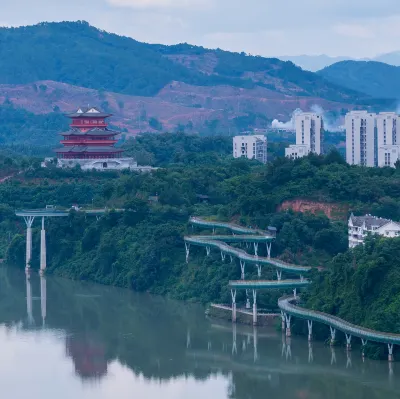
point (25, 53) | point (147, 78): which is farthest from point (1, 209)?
point (25, 53)

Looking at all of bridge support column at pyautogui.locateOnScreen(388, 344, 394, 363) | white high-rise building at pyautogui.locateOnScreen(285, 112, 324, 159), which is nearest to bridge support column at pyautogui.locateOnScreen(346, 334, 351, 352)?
bridge support column at pyautogui.locateOnScreen(388, 344, 394, 363)

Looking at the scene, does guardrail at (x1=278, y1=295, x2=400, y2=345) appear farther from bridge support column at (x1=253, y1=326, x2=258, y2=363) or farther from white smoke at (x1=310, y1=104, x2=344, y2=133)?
white smoke at (x1=310, y1=104, x2=344, y2=133)

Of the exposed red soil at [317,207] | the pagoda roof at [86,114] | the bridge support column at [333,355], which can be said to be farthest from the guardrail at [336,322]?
the pagoda roof at [86,114]

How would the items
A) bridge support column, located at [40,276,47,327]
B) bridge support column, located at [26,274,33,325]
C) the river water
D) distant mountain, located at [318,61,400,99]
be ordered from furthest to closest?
1. distant mountain, located at [318,61,400,99]
2. bridge support column, located at [40,276,47,327]
3. bridge support column, located at [26,274,33,325]
4. the river water

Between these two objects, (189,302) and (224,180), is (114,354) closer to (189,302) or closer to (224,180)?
(189,302)

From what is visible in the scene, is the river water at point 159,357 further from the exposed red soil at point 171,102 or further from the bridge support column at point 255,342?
the exposed red soil at point 171,102

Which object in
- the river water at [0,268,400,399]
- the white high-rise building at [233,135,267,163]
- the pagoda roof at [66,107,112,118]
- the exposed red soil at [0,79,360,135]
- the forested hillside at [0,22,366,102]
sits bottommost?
the river water at [0,268,400,399]
